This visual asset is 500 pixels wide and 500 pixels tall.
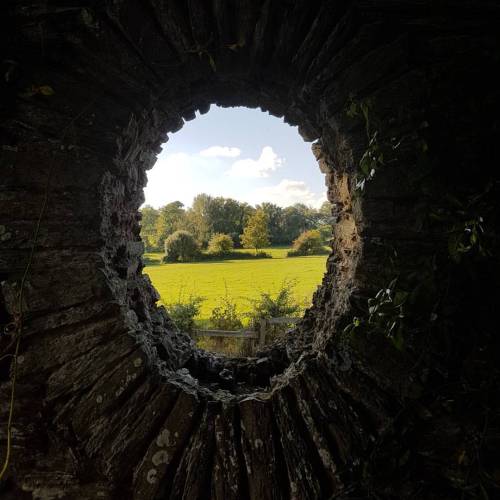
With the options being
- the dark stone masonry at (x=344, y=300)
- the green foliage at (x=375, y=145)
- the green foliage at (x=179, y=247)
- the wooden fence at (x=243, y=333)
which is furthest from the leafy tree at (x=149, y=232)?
the green foliage at (x=375, y=145)

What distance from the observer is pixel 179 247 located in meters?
18.8

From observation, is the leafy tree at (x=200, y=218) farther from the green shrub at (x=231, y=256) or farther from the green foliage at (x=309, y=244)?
the green foliage at (x=309, y=244)

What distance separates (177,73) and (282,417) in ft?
7.17

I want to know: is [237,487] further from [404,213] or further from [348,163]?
[348,163]

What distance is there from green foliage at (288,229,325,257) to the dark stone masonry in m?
20.0

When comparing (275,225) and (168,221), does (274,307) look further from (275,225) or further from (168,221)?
(275,225)

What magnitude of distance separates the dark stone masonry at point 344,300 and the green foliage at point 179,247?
57.3 ft

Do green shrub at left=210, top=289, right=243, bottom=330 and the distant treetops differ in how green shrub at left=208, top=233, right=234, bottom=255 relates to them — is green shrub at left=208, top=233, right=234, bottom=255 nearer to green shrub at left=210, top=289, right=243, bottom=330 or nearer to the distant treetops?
the distant treetops

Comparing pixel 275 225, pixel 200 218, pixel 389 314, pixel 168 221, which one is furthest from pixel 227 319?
pixel 275 225

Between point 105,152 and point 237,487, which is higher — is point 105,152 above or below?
above

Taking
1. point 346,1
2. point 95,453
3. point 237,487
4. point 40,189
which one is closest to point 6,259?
point 40,189

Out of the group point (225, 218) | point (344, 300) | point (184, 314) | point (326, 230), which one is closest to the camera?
point (344, 300)

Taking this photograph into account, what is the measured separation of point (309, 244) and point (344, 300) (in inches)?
828

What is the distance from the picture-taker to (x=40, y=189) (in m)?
1.43
